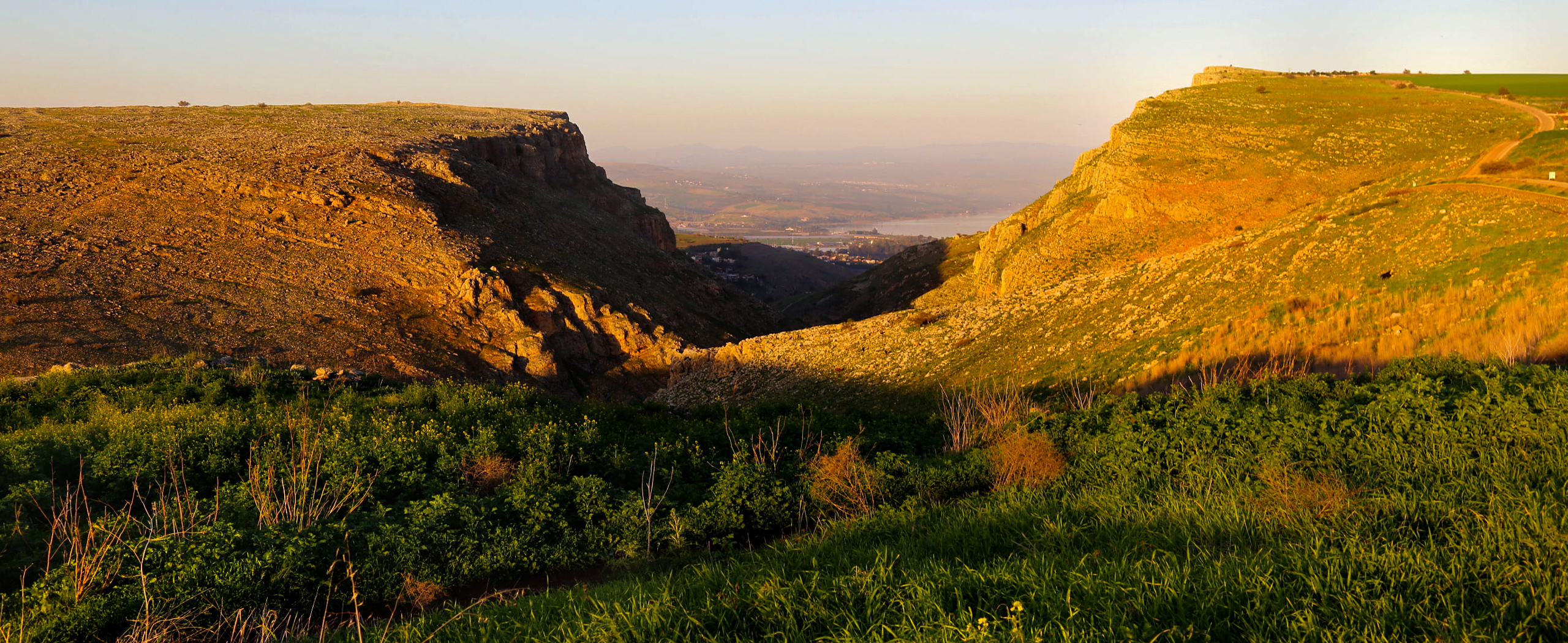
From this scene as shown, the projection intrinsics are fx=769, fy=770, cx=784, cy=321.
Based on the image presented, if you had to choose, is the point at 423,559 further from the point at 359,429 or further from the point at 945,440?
the point at 945,440

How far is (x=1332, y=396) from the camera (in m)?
8.51

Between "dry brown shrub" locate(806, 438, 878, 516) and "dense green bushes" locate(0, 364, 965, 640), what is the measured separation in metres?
0.22

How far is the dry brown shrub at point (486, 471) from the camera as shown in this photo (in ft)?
30.7

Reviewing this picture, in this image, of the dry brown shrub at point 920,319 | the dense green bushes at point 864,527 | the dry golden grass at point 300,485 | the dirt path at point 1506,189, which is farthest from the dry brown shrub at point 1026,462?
the dry brown shrub at point 920,319

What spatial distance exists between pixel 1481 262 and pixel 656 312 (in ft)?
113

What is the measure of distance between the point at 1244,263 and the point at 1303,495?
58.7 feet

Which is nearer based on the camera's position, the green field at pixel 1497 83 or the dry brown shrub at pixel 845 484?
the dry brown shrub at pixel 845 484

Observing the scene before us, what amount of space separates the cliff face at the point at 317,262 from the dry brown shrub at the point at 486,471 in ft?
64.3

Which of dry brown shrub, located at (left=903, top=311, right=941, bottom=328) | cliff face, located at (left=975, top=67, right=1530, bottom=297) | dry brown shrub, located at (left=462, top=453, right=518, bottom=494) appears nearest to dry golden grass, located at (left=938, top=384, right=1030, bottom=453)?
dry brown shrub, located at (left=462, top=453, right=518, bottom=494)

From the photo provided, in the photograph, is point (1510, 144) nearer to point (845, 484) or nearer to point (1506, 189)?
point (1506, 189)

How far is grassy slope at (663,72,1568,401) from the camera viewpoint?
13836 millimetres

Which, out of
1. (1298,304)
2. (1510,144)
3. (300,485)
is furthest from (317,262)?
(1510,144)

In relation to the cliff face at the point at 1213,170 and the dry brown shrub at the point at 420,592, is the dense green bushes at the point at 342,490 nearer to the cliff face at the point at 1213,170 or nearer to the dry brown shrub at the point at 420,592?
the dry brown shrub at the point at 420,592

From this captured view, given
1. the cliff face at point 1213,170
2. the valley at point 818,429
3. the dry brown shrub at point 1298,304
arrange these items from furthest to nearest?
the cliff face at point 1213,170 < the dry brown shrub at point 1298,304 < the valley at point 818,429
